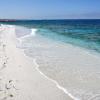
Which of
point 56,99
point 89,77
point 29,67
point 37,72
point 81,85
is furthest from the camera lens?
point 29,67

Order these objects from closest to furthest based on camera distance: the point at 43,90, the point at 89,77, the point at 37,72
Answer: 1. the point at 43,90
2. the point at 89,77
3. the point at 37,72

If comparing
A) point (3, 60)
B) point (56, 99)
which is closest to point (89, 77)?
point (56, 99)

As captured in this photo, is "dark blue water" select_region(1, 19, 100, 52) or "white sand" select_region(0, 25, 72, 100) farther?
"dark blue water" select_region(1, 19, 100, 52)

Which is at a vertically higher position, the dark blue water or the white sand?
the white sand

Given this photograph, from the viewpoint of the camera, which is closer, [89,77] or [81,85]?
[81,85]

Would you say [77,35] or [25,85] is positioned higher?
[25,85]

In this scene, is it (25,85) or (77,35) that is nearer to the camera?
(25,85)

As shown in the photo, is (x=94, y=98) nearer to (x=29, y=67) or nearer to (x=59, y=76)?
(x=59, y=76)

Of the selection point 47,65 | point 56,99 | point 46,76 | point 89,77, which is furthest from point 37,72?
point 56,99

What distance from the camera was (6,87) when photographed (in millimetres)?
6098

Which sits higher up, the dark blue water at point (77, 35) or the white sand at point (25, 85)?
the white sand at point (25, 85)

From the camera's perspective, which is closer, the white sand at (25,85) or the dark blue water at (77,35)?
the white sand at (25,85)

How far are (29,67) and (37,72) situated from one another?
32.6 inches

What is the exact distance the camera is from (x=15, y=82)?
261 inches
